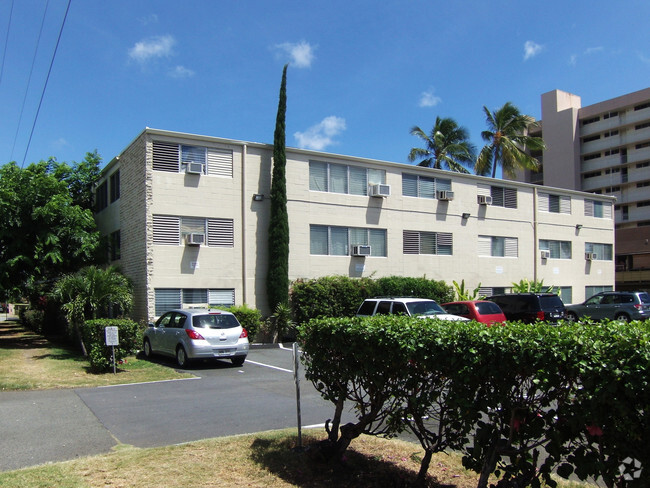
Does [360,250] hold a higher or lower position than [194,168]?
lower

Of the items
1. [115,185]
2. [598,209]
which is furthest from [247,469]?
[598,209]

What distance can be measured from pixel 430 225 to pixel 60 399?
19466 mm

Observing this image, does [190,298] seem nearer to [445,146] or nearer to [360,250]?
[360,250]

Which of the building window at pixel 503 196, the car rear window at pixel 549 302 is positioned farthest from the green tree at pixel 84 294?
the building window at pixel 503 196

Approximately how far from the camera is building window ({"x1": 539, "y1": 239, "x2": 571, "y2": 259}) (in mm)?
30881

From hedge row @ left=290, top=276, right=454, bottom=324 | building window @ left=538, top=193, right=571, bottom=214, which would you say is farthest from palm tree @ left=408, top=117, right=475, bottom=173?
hedge row @ left=290, top=276, right=454, bottom=324

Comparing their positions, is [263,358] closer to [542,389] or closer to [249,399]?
[249,399]

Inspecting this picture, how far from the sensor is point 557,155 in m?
64.8

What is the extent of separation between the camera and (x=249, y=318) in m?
20.0

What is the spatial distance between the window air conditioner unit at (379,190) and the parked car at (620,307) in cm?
950

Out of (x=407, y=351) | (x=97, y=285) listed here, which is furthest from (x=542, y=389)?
(x=97, y=285)

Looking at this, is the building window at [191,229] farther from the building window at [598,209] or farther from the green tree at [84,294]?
the building window at [598,209]

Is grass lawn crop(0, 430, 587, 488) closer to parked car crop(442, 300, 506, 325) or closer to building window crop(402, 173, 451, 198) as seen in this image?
parked car crop(442, 300, 506, 325)

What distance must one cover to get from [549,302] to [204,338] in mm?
13445
